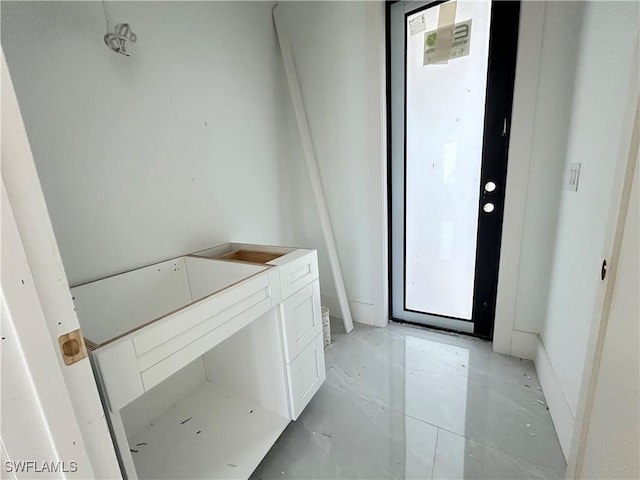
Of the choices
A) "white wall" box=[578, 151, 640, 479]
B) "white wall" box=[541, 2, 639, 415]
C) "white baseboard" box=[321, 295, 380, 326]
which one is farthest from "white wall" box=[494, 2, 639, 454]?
"white baseboard" box=[321, 295, 380, 326]

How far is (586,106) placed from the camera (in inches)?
45.6

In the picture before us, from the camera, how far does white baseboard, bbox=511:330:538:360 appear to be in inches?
66.2

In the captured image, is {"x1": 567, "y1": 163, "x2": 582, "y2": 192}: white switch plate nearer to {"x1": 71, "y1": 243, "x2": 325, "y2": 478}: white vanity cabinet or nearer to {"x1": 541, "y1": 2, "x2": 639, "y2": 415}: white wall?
{"x1": 541, "y1": 2, "x2": 639, "y2": 415}: white wall

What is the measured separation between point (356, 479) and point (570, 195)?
1.59 meters

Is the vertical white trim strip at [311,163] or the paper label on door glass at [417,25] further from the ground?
the paper label on door glass at [417,25]

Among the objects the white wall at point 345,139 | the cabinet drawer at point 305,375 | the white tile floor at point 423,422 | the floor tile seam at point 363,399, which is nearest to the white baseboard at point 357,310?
the white wall at point 345,139

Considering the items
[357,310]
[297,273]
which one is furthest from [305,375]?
[357,310]

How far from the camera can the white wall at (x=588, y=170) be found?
91 centimetres

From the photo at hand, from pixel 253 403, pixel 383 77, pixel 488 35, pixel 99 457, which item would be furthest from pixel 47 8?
pixel 488 35

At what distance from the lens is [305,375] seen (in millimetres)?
1352

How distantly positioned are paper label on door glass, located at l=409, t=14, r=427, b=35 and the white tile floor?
208 centimetres

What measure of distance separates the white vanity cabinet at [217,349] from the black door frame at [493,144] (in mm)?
1176

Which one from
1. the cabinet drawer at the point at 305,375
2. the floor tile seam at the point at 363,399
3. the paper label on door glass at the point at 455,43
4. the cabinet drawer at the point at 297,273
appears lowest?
the floor tile seam at the point at 363,399

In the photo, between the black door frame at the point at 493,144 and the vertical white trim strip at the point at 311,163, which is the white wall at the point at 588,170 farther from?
the vertical white trim strip at the point at 311,163
